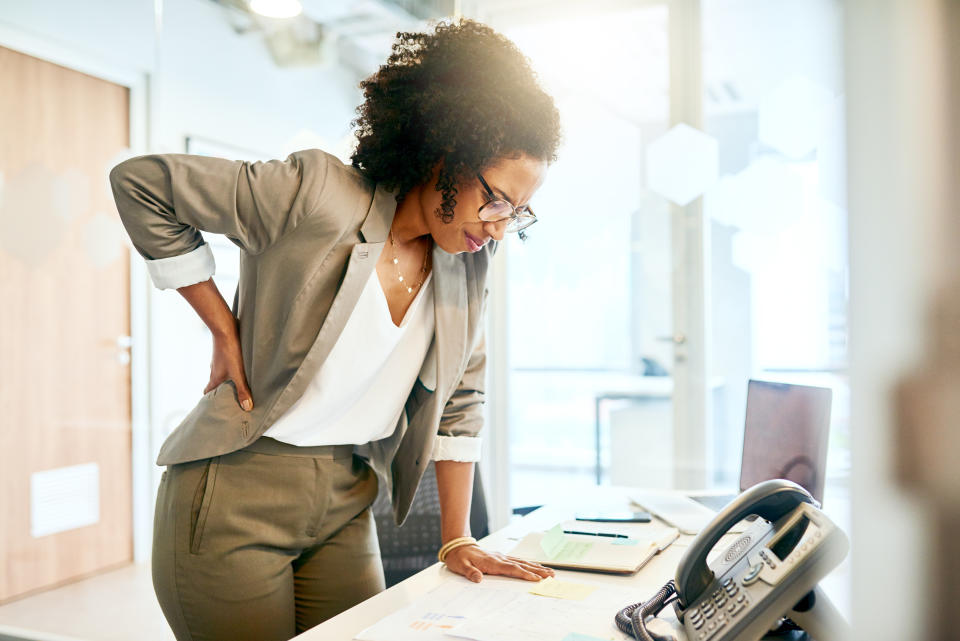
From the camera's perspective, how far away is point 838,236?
9.3 inches

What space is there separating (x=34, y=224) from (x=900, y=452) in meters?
3.03

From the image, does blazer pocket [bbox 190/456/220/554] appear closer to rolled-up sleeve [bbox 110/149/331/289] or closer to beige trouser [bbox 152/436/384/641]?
beige trouser [bbox 152/436/384/641]

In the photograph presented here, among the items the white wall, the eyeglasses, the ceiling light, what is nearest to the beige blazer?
the eyeglasses

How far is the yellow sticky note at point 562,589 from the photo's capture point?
100cm

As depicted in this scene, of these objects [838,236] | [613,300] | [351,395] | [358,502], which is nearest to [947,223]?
[838,236]

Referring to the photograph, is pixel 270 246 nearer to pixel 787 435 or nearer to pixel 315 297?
pixel 315 297

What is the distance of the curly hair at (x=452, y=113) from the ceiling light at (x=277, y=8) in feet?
8.32

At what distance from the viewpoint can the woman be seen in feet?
3.43

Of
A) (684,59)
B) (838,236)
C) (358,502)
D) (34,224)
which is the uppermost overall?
(684,59)

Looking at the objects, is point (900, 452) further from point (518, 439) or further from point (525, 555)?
point (518, 439)

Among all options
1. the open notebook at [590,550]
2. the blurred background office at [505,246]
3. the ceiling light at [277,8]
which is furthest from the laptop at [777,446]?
the ceiling light at [277,8]

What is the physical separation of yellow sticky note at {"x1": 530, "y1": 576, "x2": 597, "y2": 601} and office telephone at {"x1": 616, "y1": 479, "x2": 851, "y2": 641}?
118mm

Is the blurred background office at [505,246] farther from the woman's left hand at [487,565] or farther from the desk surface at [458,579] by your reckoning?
the woman's left hand at [487,565]

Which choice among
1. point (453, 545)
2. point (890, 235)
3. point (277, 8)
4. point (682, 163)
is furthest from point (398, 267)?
point (277, 8)
